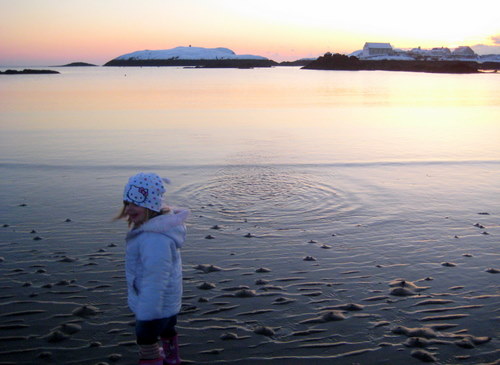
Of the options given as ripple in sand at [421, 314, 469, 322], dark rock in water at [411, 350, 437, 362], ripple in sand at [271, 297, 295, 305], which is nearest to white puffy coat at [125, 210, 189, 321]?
ripple in sand at [271, 297, 295, 305]

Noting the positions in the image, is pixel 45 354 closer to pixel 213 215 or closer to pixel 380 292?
pixel 380 292

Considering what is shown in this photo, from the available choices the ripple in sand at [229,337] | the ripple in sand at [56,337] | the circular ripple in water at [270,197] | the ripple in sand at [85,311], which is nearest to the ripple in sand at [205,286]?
the ripple in sand at [229,337]

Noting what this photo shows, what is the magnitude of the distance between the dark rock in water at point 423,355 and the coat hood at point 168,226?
8.75 ft

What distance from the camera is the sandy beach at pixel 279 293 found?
519 centimetres

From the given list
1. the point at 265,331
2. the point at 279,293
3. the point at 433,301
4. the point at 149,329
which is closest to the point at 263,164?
the point at 279,293

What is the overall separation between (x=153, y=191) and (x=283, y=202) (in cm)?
687

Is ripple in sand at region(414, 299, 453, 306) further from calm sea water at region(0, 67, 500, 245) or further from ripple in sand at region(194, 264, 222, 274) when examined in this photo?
calm sea water at region(0, 67, 500, 245)

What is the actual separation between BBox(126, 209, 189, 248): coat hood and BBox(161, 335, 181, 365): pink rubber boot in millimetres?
1022

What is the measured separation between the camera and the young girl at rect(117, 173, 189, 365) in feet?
13.6

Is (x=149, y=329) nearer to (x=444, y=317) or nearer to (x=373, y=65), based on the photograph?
(x=444, y=317)

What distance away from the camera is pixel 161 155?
16.5 m

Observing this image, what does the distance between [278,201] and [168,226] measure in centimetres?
696

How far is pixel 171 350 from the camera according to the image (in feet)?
15.6

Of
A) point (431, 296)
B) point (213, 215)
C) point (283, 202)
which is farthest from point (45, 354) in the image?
point (283, 202)
